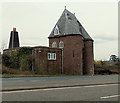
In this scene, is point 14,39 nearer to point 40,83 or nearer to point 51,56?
point 51,56

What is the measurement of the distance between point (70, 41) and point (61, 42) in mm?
2515

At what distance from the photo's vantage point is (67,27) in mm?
48312

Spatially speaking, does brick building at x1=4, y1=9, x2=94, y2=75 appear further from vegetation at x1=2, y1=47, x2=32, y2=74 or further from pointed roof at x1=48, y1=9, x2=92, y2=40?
vegetation at x1=2, y1=47, x2=32, y2=74

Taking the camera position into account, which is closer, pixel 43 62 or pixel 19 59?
pixel 43 62

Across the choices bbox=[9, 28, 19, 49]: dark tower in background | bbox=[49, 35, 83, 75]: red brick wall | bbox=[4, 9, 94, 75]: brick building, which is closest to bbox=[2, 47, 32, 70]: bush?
bbox=[4, 9, 94, 75]: brick building

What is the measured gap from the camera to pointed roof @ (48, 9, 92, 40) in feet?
156

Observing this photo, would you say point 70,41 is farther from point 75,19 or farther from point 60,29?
point 75,19

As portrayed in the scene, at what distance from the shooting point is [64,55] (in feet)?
155

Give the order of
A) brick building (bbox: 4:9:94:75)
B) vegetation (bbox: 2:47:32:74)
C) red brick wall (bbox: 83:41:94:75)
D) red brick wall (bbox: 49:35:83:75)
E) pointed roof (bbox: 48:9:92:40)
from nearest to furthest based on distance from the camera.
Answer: vegetation (bbox: 2:47:32:74)
brick building (bbox: 4:9:94:75)
red brick wall (bbox: 49:35:83:75)
pointed roof (bbox: 48:9:92:40)
red brick wall (bbox: 83:41:94:75)

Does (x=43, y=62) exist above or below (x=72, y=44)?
below

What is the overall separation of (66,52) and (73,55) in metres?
1.60

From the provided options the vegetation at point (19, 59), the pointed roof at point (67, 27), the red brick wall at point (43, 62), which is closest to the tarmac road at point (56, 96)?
the red brick wall at point (43, 62)

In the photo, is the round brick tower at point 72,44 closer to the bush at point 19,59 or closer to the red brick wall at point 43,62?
the red brick wall at point 43,62

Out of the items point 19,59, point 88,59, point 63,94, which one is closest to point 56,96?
point 63,94
